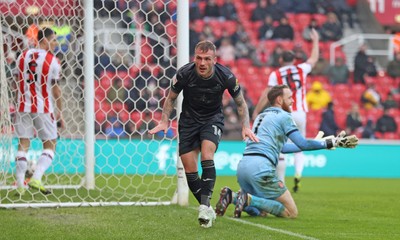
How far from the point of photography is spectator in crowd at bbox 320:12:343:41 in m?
27.0

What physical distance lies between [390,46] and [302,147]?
19.4 m

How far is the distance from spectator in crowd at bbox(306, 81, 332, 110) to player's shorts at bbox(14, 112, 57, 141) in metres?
13.1

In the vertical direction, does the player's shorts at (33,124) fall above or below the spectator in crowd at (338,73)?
below

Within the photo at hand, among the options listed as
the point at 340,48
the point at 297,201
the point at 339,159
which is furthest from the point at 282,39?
the point at 297,201

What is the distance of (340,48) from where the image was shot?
27.2 meters

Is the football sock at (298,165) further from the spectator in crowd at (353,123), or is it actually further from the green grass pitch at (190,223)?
the spectator in crowd at (353,123)

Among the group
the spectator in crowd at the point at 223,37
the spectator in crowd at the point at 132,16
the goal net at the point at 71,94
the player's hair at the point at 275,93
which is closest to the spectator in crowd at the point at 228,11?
the spectator in crowd at the point at 223,37

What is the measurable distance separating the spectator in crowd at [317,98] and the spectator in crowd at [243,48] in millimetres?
2270

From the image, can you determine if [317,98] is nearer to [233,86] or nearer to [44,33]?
[44,33]

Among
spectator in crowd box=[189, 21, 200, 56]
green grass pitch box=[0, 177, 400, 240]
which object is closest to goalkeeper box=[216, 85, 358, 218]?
green grass pitch box=[0, 177, 400, 240]

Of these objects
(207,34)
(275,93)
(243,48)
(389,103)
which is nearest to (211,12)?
(243,48)

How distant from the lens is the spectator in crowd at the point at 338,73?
2494 centimetres

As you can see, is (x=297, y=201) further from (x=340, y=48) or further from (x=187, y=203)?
(x=340, y=48)

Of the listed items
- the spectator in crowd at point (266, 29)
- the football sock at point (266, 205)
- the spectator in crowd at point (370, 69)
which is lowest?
the football sock at point (266, 205)
